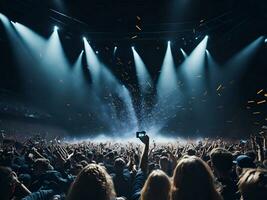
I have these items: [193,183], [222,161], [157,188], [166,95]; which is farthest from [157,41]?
[193,183]

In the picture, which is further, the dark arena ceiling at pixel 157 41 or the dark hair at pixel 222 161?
the dark arena ceiling at pixel 157 41

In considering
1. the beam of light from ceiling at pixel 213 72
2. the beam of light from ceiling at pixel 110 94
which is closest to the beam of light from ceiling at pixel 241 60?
the beam of light from ceiling at pixel 213 72

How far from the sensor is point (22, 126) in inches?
1013

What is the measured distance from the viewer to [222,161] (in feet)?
11.3

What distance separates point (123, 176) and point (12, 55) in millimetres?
20613

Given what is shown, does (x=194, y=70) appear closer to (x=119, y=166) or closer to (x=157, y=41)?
(x=157, y=41)

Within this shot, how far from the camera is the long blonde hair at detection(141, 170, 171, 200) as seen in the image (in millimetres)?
2672

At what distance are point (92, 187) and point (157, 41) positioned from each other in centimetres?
2291

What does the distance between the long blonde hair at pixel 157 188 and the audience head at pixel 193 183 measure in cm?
20

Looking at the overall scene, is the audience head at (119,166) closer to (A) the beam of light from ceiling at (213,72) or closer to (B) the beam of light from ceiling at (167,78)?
(A) the beam of light from ceiling at (213,72)

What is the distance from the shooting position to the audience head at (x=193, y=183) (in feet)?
7.87

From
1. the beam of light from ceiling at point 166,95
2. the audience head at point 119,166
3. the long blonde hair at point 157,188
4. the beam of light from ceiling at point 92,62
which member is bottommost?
the long blonde hair at point 157,188

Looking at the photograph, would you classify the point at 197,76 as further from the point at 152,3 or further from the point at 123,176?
the point at 123,176

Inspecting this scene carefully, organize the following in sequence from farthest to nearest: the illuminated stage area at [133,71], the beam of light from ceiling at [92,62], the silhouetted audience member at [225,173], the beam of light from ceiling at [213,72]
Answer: the beam of light from ceiling at [92,62] < the beam of light from ceiling at [213,72] < the illuminated stage area at [133,71] < the silhouetted audience member at [225,173]
